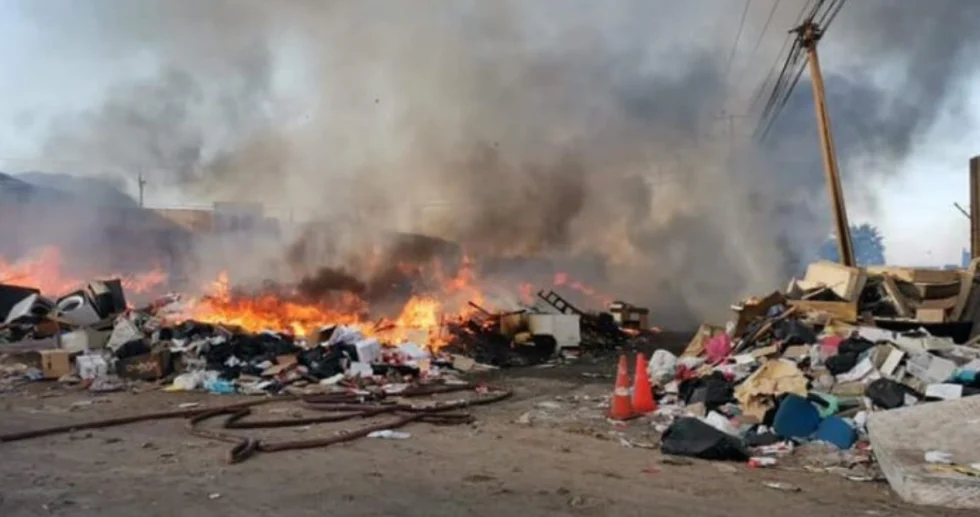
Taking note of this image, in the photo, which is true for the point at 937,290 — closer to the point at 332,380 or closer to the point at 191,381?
the point at 332,380

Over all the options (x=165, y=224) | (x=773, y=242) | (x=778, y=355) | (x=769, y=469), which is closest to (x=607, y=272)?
(x=773, y=242)

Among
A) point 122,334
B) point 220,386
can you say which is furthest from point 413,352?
point 122,334

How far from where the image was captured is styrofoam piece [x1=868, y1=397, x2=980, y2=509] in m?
4.40

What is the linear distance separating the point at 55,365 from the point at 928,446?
36.3 feet

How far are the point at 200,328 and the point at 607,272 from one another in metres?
15.7

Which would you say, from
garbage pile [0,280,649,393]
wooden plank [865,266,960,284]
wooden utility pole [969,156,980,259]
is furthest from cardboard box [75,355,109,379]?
wooden utility pole [969,156,980,259]

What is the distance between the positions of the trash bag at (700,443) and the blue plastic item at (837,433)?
2.42ft

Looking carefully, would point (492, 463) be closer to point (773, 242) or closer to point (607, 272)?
point (607, 272)

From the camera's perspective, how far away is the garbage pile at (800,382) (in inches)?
235

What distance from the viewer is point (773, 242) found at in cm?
2567

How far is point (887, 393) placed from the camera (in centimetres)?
649

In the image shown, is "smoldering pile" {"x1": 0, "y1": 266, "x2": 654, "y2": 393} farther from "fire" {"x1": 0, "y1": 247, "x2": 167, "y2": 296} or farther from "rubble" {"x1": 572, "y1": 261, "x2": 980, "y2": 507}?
"rubble" {"x1": 572, "y1": 261, "x2": 980, "y2": 507}

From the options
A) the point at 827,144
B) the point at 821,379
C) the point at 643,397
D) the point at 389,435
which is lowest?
the point at 389,435

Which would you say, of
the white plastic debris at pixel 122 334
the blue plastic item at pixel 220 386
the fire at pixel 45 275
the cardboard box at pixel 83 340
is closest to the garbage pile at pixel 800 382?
the blue plastic item at pixel 220 386
